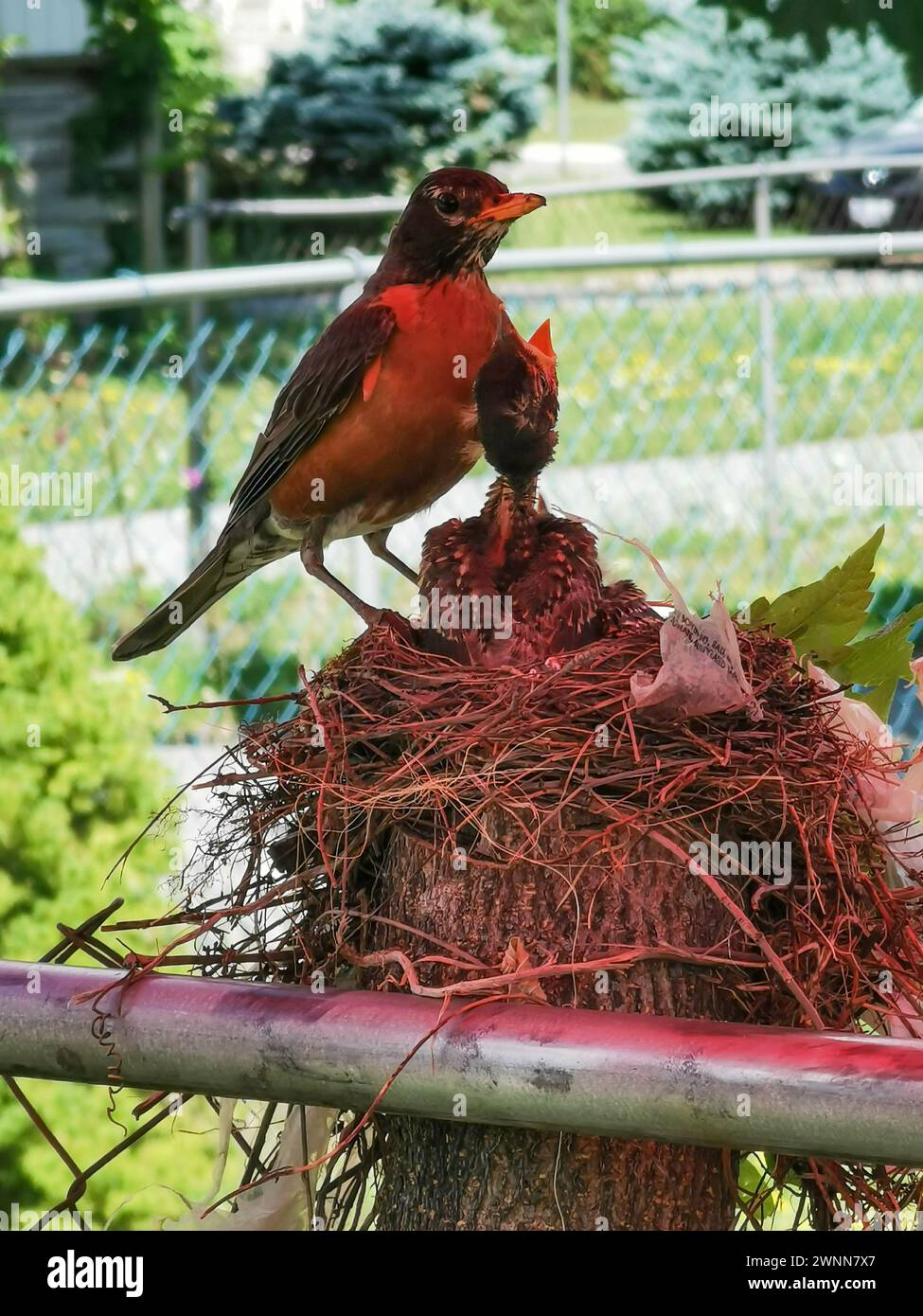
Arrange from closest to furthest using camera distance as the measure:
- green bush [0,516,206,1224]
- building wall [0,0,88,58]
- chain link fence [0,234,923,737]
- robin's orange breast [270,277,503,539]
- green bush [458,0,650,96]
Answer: robin's orange breast [270,277,503,539] → green bush [0,516,206,1224] → chain link fence [0,234,923,737] → building wall [0,0,88,58] → green bush [458,0,650,96]

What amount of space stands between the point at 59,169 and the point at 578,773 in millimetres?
18158

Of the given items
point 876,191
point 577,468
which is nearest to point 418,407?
point 577,468

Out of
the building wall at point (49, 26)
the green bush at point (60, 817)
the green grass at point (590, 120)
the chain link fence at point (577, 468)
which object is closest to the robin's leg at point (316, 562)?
the green bush at point (60, 817)

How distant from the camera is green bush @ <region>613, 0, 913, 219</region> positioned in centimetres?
1844

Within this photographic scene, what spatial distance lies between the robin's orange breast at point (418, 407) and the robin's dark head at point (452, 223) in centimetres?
4

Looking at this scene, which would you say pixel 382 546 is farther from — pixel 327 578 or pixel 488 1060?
pixel 488 1060

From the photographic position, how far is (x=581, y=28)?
28297 millimetres

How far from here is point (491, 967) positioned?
6.07ft

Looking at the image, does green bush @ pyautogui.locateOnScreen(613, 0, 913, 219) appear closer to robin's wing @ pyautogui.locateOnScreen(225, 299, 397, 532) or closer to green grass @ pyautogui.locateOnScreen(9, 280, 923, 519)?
green grass @ pyautogui.locateOnScreen(9, 280, 923, 519)

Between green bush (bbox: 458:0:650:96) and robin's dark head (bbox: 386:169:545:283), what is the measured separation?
20.0m

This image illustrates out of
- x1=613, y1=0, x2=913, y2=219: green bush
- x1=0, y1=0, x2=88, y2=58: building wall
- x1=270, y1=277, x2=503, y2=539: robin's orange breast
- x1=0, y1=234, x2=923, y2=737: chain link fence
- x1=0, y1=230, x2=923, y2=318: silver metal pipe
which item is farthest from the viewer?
x1=613, y1=0, x2=913, y2=219: green bush

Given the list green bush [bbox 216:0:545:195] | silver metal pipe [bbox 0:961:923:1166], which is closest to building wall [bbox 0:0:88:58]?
green bush [bbox 216:0:545:195]

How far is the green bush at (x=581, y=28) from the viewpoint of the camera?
81.3 ft

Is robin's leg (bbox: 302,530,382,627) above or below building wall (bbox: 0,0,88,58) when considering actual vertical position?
below
